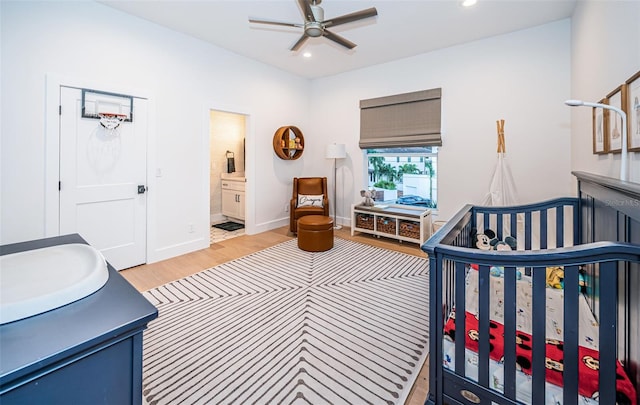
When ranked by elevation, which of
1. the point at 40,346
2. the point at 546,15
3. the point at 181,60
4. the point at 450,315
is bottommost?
the point at 450,315

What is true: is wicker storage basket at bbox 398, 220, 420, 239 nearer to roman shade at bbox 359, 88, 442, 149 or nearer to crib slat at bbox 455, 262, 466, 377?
roman shade at bbox 359, 88, 442, 149

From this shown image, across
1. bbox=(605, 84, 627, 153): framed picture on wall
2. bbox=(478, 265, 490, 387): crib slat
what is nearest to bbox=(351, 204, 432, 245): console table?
bbox=(605, 84, 627, 153): framed picture on wall

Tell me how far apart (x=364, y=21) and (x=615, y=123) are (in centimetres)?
234

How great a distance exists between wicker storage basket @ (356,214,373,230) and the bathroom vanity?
3.91 m

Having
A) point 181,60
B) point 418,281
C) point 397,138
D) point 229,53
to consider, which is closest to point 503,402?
point 418,281

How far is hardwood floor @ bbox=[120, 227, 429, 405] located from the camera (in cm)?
300

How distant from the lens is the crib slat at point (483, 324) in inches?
45.1

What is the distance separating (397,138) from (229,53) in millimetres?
2748

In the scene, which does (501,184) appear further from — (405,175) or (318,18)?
(318,18)

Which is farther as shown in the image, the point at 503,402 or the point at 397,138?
the point at 397,138

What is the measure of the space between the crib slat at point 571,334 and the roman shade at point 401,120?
3372mm

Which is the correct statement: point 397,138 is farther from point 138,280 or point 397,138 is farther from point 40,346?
point 40,346

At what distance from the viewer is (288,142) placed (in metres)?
4.98

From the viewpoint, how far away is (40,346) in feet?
2.07
